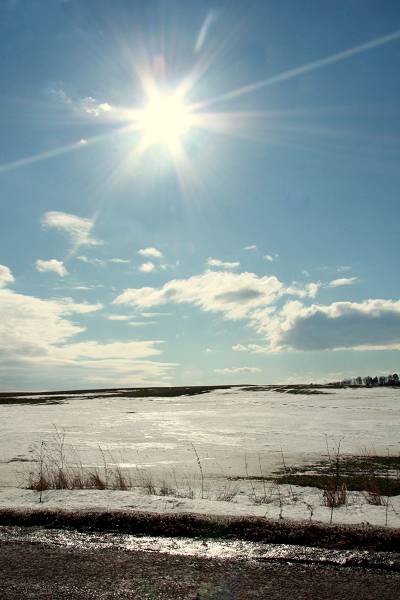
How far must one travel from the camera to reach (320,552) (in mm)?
4184

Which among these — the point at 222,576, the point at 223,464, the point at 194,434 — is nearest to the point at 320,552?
the point at 222,576

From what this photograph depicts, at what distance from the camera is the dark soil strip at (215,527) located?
4.38 m

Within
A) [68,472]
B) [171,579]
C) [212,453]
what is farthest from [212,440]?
[171,579]

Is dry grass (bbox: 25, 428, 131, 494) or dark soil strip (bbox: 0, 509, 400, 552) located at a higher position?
dark soil strip (bbox: 0, 509, 400, 552)

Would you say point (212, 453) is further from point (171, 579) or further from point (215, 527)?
point (171, 579)

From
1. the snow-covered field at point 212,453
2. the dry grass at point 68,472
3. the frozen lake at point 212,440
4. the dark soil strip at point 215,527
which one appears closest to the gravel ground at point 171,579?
the dark soil strip at point 215,527

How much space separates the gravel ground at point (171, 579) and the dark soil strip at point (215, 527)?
1.97 feet

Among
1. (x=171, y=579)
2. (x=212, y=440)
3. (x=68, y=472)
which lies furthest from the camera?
(x=212, y=440)

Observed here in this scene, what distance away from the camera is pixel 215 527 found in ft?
15.9

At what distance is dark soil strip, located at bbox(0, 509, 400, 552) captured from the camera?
438 centimetres

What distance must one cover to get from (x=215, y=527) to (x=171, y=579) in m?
1.30

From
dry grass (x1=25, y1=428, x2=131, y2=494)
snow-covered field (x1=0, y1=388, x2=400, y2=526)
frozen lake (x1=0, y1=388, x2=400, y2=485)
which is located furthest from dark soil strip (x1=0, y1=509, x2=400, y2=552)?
frozen lake (x1=0, y1=388, x2=400, y2=485)

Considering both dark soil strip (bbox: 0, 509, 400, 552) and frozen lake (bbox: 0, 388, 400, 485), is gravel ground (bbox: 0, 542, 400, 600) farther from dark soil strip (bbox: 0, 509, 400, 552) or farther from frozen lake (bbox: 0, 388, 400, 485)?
frozen lake (bbox: 0, 388, 400, 485)

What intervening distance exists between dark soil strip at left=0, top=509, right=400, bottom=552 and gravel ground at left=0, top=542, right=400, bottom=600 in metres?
0.60
